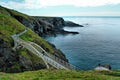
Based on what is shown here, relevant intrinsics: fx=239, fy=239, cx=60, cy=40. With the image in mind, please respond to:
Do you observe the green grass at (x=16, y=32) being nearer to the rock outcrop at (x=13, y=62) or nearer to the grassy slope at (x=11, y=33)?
the grassy slope at (x=11, y=33)

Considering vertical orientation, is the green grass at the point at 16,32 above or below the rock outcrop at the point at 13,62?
above

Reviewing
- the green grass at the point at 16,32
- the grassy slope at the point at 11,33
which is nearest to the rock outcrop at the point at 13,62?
the green grass at the point at 16,32

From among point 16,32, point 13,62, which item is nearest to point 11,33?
point 16,32

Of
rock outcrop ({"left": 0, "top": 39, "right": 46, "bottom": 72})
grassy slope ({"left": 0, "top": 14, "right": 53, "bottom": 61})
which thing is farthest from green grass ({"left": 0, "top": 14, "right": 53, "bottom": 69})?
rock outcrop ({"left": 0, "top": 39, "right": 46, "bottom": 72})

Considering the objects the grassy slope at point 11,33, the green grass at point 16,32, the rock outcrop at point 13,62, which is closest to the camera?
the rock outcrop at point 13,62

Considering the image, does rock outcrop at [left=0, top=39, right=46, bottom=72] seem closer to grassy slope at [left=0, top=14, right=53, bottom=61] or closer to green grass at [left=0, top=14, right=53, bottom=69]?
green grass at [left=0, top=14, right=53, bottom=69]

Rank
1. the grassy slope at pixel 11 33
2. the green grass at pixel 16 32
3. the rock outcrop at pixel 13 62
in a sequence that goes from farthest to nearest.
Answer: the grassy slope at pixel 11 33 → the green grass at pixel 16 32 → the rock outcrop at pixel 13 62

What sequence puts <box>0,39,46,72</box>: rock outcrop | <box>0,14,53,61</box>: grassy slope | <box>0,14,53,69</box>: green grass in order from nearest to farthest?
<box>0,39,46,72</box>: rock outcrop → <box>0,14,53,69</box>: green grass → <box>0,14,53,61</box>: grassy slope

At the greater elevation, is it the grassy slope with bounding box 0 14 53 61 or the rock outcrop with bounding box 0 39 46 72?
the grassy slope with bounding box 0 14 53 61

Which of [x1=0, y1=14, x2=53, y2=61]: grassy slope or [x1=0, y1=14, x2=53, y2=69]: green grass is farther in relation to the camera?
[x1=0, y1=14, x2=53, y2=61]: grassy slope

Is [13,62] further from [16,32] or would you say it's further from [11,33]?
[16,32]

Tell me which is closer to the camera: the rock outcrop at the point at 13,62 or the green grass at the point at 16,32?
the rock outcrop at the point at 13,62

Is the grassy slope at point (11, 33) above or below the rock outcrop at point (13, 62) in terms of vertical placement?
above

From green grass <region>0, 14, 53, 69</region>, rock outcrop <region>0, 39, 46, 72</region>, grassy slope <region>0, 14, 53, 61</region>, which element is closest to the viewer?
rock outcrop <region>0, 39, 46, 72</region>
